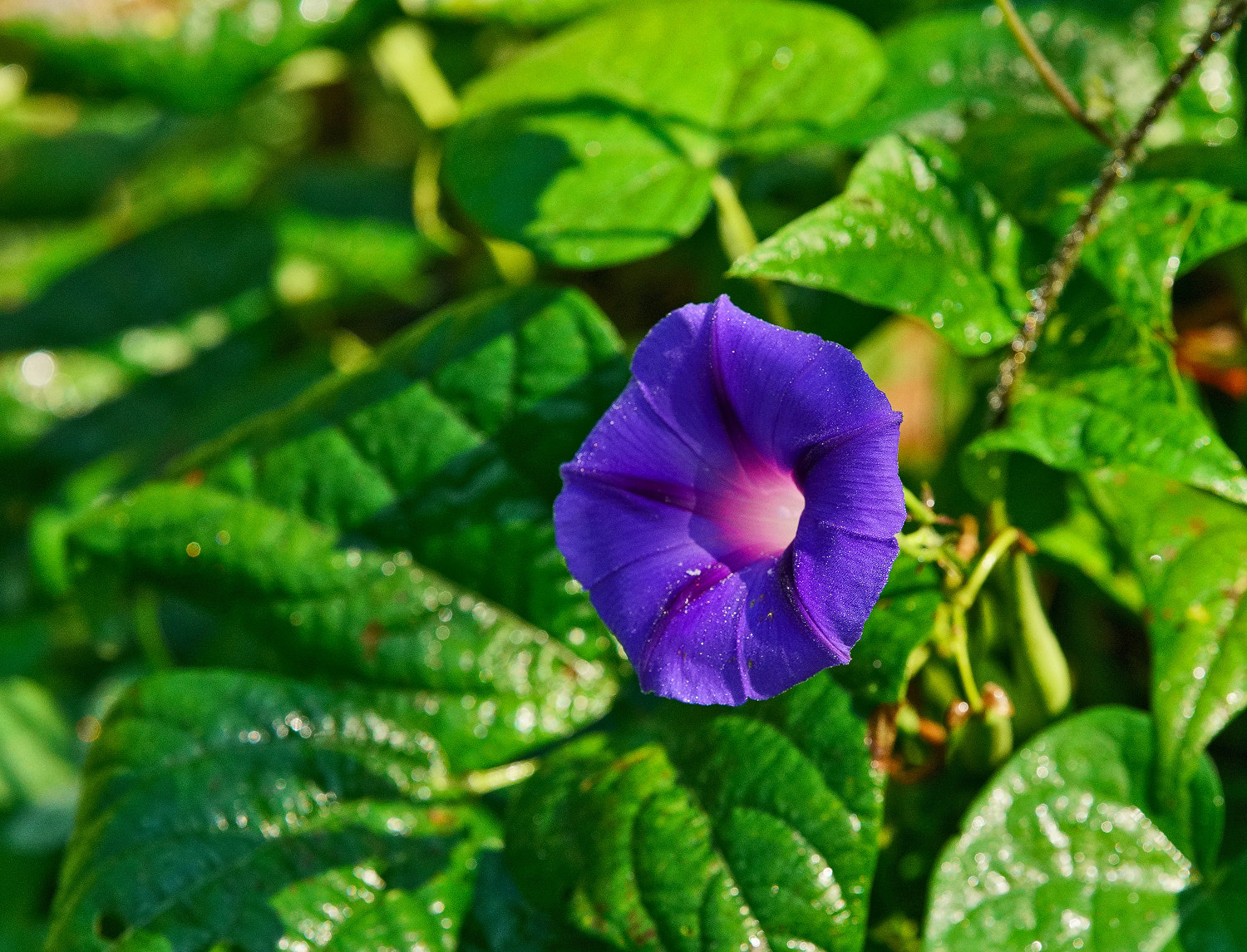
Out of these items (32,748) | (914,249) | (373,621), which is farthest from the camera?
(32,748)

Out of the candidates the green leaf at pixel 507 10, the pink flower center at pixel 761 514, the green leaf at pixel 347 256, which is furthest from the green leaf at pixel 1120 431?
the green leaf at pixel 347 256

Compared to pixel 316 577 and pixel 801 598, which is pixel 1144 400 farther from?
pixel 316 577

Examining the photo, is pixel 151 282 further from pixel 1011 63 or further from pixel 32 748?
pixel 1011 63

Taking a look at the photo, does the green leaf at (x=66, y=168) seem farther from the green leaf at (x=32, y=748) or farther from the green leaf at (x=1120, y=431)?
the green leaf at (x=1120, y=431)

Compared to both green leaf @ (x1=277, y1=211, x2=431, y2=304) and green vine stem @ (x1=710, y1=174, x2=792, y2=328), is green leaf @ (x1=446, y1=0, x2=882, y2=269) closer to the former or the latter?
green vine stem @ (x1=710, y1=174, x2=792, y2=328)

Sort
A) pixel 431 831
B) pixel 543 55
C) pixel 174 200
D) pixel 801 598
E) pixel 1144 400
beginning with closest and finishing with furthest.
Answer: pixel 801 598, pixel 1144 400, pixel 431 831, pixel 543 55, pixel 174 200

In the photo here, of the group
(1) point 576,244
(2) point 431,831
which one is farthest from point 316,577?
(1) point 576,244

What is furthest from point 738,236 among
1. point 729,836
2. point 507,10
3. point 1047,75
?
point 729,836
